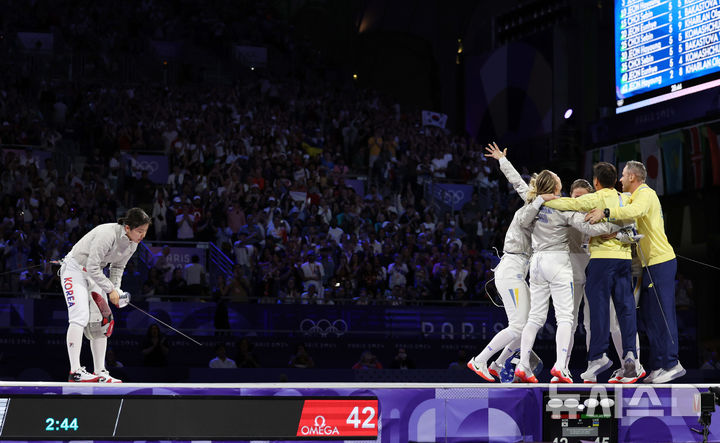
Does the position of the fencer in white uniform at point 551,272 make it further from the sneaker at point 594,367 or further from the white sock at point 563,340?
the sneaker at point 594,367

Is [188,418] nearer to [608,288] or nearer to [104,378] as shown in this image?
[104,378]

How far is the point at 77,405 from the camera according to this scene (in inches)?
255

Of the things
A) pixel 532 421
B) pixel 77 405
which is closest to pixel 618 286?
pixel 532 421

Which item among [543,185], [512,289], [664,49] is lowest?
[512,289]

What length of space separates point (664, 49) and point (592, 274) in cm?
1033

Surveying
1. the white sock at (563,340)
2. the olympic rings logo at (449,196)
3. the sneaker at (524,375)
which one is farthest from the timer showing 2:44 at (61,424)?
the olympic rings logo at (449,196)

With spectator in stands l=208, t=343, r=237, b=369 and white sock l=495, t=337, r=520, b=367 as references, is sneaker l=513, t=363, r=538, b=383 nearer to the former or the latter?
white sock l=495, t=337, r=520, b=367

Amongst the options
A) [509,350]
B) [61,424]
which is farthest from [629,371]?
[61,424]

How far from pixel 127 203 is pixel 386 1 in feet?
57.3

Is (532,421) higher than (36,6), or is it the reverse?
(36,6)

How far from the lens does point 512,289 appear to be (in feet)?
25.6

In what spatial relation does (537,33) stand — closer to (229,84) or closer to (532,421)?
(229,84)

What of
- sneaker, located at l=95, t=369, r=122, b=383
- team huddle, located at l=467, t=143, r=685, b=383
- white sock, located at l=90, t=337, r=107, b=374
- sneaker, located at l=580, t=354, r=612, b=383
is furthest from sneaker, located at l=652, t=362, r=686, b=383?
white sock, located at l=90, t=337, r=107, b=374

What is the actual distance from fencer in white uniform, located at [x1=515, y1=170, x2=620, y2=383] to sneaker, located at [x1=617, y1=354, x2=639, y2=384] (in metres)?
0.50
